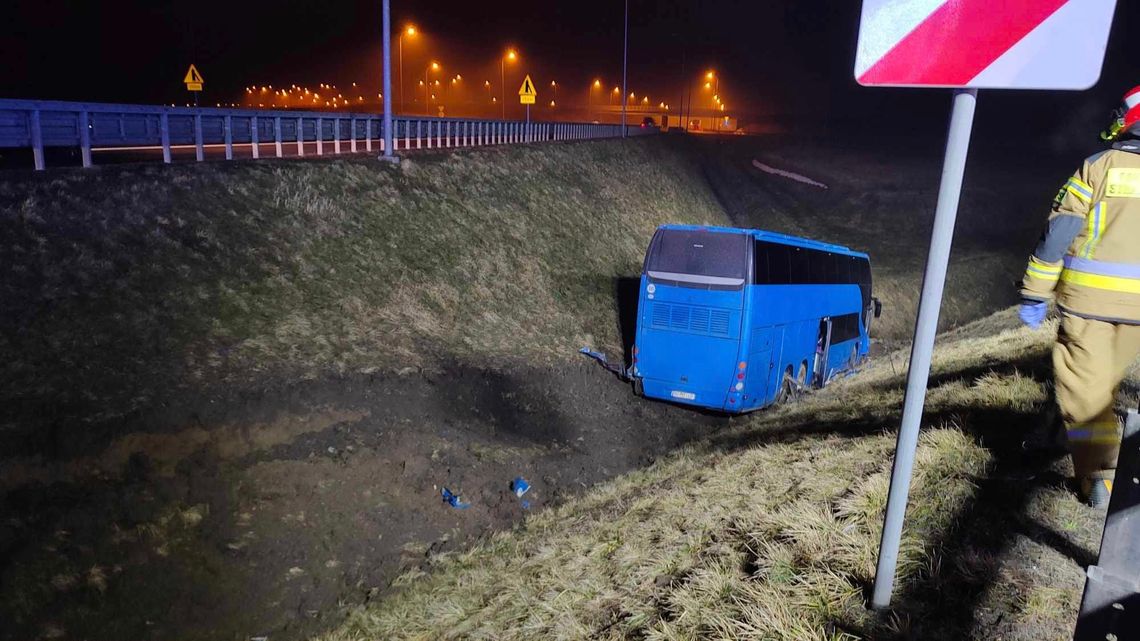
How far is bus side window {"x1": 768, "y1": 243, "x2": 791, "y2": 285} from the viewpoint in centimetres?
1299

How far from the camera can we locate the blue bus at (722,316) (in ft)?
41.0

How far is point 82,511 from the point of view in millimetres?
6789

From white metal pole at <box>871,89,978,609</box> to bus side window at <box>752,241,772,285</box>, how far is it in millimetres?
9614

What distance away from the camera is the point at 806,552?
4418 mm

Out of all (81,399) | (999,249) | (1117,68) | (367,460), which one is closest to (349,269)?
(367,460)

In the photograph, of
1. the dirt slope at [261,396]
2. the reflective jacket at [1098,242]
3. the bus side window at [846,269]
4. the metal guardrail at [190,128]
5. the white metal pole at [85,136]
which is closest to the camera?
the reflective jacket at [1098,242]

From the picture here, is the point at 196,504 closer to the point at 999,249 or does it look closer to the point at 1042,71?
the point at 1042,71

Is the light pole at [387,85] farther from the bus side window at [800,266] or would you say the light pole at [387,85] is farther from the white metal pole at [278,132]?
the bus side window at [800,266]

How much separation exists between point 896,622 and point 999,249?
37812mm

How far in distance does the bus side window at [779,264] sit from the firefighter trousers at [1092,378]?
8.82 m

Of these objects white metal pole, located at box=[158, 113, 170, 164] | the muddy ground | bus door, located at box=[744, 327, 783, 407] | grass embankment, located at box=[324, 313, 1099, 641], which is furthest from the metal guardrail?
bus door, located at box=[744, 327, 783, 407]

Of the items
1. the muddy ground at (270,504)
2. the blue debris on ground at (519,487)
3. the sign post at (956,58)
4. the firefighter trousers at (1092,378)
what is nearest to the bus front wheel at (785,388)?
the muddy ground at (270,504)

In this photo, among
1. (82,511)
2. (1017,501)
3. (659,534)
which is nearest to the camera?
(1017,501)

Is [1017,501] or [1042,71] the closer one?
[1042,71]
